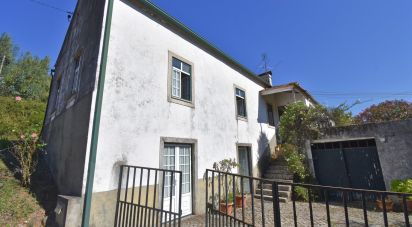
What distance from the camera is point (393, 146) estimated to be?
7.46m

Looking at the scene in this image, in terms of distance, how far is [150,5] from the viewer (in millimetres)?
6449

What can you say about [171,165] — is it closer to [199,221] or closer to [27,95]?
[199,221]

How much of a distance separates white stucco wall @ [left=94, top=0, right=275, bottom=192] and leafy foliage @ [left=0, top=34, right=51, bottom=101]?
2480 centimetres

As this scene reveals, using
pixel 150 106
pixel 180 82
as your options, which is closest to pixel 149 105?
pixel 150 106

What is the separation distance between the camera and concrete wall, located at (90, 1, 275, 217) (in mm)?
4876

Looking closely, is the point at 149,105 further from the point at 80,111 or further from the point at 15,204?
the point at 15,204

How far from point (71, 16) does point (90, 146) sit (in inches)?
302

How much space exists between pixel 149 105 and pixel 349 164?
8.52m

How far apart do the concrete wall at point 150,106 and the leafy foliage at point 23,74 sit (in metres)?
24.8

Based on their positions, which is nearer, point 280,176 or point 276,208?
point 276,208

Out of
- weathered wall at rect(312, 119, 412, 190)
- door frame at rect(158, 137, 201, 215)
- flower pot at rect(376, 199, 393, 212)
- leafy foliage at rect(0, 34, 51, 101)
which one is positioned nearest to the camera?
door frame at rect(158, 137, 201, 215)

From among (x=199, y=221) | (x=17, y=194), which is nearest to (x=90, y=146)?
(x=17, y=194)

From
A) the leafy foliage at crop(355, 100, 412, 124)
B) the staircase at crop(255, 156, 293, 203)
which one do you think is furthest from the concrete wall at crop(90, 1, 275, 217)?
the leafy foliage at crop(355, 100, 412, 124)

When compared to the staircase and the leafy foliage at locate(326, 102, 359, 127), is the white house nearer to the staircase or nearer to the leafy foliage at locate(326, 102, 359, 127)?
the staircase
